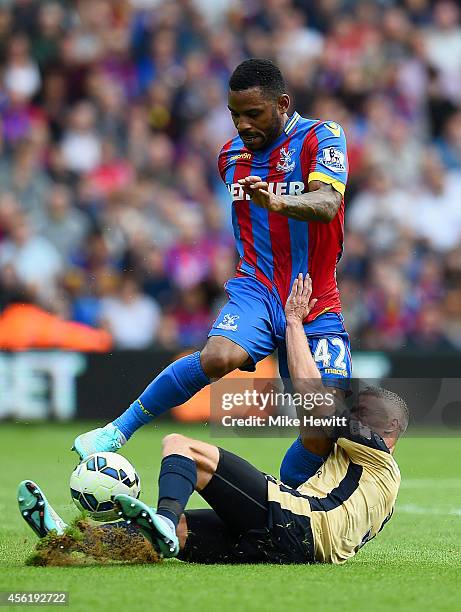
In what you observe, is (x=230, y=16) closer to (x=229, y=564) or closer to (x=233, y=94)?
(x=233, y=94)

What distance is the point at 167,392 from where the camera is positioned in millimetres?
6512

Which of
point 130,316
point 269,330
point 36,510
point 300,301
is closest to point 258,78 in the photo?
point 300,301

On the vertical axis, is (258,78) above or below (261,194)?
above

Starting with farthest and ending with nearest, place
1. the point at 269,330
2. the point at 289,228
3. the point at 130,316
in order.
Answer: the point at 130,316 → the point at 289,228 → the point at 269,330

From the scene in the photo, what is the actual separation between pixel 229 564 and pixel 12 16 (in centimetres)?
1158

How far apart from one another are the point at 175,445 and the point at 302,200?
1.42 metres

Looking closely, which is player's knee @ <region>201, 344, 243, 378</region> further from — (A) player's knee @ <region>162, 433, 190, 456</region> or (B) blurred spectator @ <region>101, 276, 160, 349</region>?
(B) blurred spectator @ <region>101, 276, 160, 349</region>

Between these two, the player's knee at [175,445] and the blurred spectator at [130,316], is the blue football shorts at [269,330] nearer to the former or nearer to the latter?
the player's knee at [175,445]

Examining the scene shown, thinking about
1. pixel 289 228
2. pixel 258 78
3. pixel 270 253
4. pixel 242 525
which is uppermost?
pixel 258 78

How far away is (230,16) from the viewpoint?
55.6 ft

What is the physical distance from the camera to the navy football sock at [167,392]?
6461 mm

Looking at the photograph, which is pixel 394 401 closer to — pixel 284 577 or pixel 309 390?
pixel 309 390

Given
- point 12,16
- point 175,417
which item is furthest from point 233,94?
point 12,16

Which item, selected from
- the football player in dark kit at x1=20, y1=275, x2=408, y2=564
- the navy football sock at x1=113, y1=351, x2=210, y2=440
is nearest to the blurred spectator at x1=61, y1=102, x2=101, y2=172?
the navy football sock at x1=113, y1=351, x2=210, y2=440
